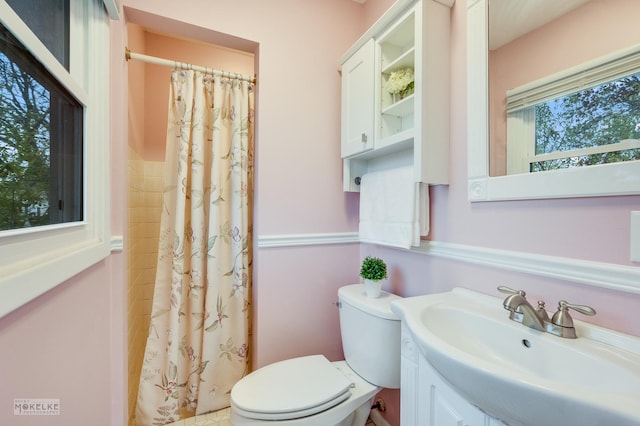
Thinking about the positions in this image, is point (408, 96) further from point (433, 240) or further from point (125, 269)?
point (125, 269)

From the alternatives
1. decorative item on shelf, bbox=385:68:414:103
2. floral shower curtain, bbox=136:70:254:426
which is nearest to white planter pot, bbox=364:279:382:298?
floral shower curtain, bbox=136:70:254:426

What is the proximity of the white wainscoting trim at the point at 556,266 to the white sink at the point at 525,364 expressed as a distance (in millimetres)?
117

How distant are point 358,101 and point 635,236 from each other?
115 centimetres

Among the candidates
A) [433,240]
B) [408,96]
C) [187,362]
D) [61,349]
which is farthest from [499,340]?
[187,362]

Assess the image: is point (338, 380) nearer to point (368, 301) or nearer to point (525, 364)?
point (368, 301)

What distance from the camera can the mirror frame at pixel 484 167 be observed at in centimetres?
74

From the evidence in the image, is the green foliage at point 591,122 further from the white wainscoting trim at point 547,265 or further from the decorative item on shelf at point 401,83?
the decorative item on shelf at point 401,83

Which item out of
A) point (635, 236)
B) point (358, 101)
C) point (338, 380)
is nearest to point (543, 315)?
point (635, 236)

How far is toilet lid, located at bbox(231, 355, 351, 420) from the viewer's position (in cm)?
99

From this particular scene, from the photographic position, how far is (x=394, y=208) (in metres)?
1.28

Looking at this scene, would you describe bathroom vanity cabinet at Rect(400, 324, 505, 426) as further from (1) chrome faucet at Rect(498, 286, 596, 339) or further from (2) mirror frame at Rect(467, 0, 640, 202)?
(2) mirror frame at Rect(467, 0, 640, 202)

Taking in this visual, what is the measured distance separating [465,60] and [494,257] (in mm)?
759

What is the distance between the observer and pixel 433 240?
3.92ft

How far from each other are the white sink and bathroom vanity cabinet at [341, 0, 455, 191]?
1.69 ft
